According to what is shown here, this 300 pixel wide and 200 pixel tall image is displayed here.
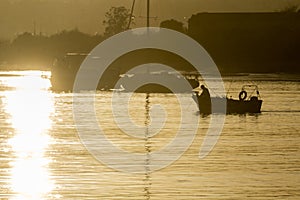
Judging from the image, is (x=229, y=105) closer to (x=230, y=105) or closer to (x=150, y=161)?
(x=230, y=105)

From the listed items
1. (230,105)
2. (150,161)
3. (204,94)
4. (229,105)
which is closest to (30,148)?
(150,161)

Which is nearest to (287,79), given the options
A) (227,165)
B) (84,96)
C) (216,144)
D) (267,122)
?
(84,96)

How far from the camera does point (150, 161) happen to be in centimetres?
3319

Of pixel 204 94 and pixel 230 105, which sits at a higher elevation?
pixel 204 94

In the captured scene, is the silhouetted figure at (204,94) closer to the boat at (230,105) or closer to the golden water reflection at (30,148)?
the boat at (230,105)

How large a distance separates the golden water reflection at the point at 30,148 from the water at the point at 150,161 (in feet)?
0.09

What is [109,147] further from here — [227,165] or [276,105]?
[276,105]

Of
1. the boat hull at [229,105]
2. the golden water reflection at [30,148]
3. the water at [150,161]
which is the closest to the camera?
the water at [150,161]

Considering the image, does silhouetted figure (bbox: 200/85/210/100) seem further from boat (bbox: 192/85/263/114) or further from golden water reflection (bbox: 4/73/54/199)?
golden water reflection (bbox: 4/73/54/199)

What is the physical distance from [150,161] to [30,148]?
21.6ft

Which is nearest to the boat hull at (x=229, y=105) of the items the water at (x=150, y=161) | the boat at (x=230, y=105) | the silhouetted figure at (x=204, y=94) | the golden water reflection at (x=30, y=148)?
the boat at (x=230, y=105)

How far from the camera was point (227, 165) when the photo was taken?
105 ft

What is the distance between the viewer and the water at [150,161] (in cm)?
2611

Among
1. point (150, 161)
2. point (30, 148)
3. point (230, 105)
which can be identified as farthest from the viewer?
point (230, 105)
